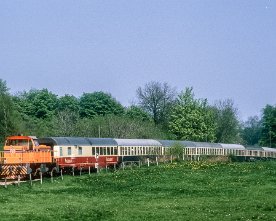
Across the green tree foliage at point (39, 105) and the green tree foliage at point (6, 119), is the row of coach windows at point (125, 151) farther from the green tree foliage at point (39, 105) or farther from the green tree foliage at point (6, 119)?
the green tree foliage at point (39, 105)

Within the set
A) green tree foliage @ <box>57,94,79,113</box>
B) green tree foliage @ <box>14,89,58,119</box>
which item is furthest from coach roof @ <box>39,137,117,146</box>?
green tree foliage @ <box>57,94,79,113</box>

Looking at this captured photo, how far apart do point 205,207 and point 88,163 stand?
32008 millimetres

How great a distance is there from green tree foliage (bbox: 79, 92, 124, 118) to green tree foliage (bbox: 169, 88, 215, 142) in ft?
150

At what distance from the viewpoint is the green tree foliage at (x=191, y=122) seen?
3927 inches

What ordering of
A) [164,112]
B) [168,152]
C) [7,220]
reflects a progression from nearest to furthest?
[7,220] < [168,152] < [164,112]

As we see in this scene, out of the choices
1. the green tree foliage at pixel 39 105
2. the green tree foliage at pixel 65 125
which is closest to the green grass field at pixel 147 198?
the green tree foliage at pixel 65 125

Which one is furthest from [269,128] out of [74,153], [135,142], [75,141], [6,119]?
[74,153]

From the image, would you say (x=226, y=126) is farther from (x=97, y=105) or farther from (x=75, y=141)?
(x=75, y=141)

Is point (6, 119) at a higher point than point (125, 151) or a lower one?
higher

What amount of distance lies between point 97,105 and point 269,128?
1958 inches

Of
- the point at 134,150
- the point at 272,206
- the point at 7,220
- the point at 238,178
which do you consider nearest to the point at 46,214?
the point at 7,220

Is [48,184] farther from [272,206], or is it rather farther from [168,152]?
→ [168,152]

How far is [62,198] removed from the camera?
30250 mm

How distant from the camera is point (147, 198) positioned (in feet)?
98.6
